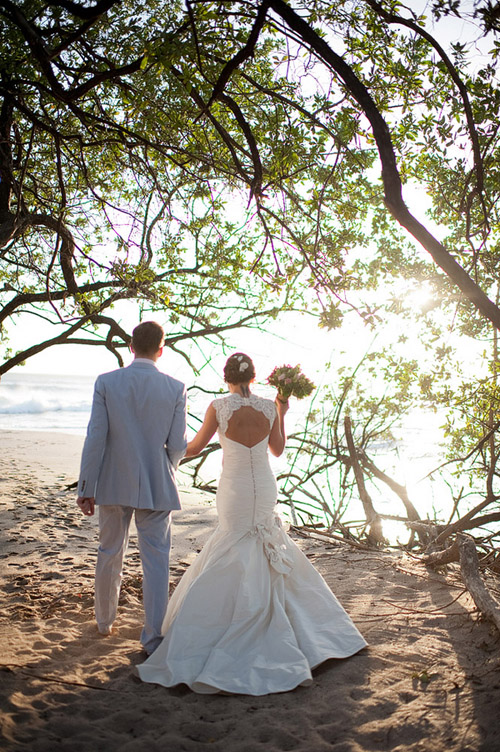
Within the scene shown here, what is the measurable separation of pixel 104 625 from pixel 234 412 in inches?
68.9

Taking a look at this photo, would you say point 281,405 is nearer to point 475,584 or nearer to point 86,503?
point 86,503

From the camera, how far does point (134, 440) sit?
3443 mm

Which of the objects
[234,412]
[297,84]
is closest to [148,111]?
[297,84]

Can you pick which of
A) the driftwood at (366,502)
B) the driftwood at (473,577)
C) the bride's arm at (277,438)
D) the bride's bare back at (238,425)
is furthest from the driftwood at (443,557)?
the bride's bare back at (238,425)

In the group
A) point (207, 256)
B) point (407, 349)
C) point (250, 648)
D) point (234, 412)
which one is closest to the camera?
point (250, 648)

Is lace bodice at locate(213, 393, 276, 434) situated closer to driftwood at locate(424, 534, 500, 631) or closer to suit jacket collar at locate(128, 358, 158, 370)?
suit jacket collar at locate(128, 358, 158, 370)

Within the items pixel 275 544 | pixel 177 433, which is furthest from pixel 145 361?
pixel 275 544

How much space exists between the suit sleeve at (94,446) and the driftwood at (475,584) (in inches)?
107

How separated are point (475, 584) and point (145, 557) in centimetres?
236

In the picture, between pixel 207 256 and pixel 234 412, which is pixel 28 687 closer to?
pixel 234 412

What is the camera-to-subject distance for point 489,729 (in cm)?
239

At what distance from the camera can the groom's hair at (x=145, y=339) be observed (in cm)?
365

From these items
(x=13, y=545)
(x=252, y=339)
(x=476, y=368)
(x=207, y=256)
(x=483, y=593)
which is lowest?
(x=13, y=545)

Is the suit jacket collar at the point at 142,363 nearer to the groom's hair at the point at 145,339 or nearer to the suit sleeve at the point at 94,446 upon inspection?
the groom's hair at the point at 145,339
